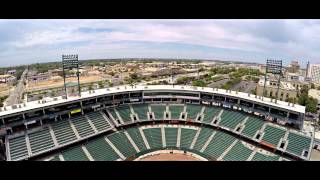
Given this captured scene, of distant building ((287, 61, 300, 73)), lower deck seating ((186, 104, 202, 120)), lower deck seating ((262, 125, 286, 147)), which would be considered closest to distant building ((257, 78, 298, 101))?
lower deck seating ((186, 104, 202, 120))

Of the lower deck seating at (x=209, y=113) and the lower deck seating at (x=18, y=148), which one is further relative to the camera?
the lower deck seating at (x=209, y=113)

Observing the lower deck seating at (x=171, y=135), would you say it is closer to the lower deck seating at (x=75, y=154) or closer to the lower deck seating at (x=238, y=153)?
the lower deck seating at (x=238, y=153)

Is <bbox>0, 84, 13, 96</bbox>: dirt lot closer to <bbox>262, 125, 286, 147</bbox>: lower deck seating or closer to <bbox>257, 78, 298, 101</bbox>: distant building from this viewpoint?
<bbox>262, 125, 286, 147</bbox>: lower deck seating

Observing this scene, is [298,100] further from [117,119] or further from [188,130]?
[117,119]

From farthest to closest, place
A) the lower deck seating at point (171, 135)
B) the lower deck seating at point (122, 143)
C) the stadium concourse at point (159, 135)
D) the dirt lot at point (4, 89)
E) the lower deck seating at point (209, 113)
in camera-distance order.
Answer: the dirt lot at point (4, 89), the lower deck seating at point (209, 113), the lower deck seating at point (171, 135), the lower deck seating at point (122, 143), the stadium concourse at point (159, 135)

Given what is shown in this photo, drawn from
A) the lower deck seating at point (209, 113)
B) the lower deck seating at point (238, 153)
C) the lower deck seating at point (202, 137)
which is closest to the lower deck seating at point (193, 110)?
the lower deck seating at point (209, 113)
